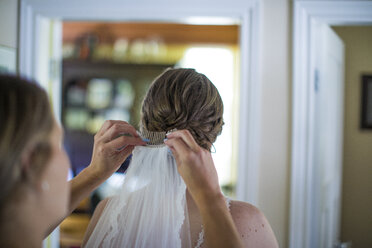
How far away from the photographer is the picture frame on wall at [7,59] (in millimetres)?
1623

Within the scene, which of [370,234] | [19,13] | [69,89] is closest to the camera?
[19,13]

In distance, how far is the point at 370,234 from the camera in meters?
2.74

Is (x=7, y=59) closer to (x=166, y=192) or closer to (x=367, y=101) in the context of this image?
(x=166, y=192)

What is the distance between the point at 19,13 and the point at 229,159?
3.70 m

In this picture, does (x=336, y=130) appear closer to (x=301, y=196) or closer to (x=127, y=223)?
(x=301, y=196)

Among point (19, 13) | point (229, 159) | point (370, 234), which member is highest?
point (19, 13)

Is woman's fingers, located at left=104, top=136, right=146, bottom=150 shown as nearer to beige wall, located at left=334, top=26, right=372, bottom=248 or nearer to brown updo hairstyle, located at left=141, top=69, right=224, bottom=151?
brown updo hairstyle, located at left=141, top=69, right=224, bottom=151

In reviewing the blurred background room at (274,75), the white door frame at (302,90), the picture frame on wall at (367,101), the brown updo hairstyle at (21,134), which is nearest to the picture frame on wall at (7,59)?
the blurred background room at (274,75)

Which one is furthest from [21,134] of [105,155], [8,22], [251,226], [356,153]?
[356,153]

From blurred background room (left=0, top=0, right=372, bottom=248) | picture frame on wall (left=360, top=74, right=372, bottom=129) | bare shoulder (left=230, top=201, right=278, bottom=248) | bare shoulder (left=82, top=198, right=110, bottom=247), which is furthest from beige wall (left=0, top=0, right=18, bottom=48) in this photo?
picture frame on wall (left=360, top=74, right=372, bottom=129)

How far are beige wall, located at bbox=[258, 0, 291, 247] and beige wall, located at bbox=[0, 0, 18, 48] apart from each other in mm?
1422

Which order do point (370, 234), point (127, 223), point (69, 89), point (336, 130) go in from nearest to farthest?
point (127, 223), point (336, 130), point (370, 234), point (69, 89)

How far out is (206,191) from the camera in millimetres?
734

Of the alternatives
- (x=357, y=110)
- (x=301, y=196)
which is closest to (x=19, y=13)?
(x=301, y=196)
